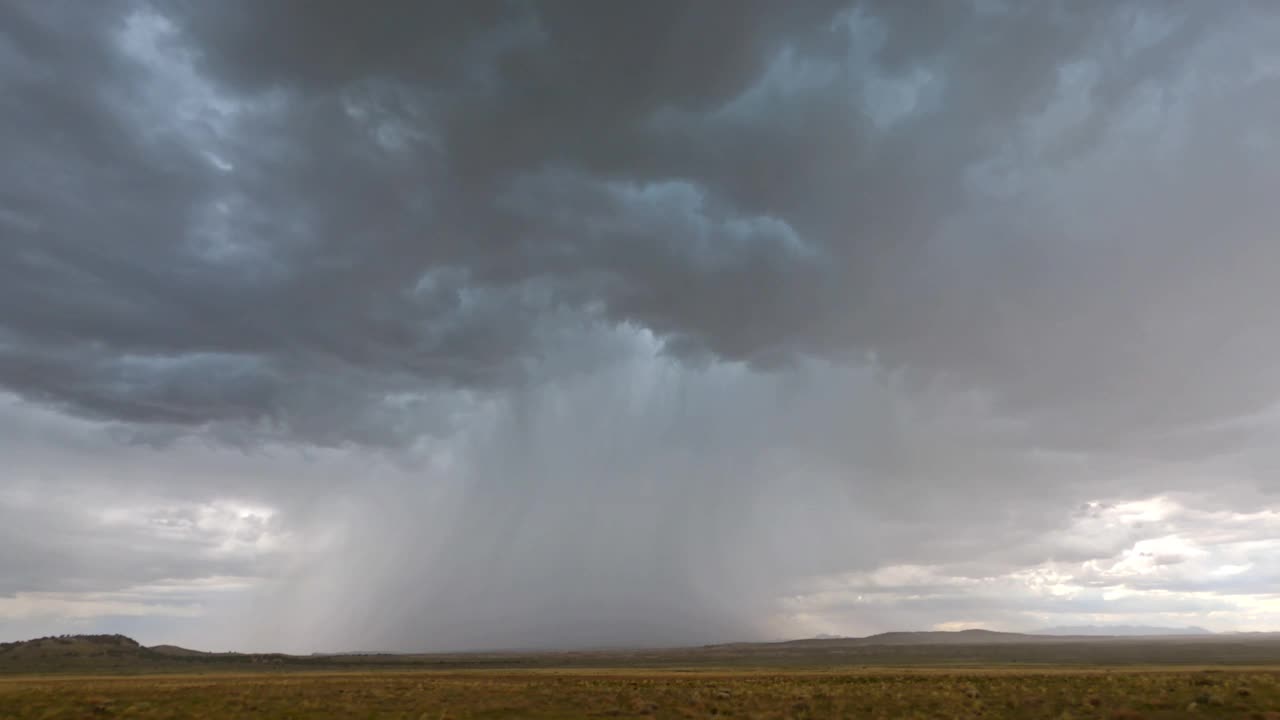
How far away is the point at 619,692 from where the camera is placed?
52250mm

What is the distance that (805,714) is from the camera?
39.7m

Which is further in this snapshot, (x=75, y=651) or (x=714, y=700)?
(x=75, y=651)

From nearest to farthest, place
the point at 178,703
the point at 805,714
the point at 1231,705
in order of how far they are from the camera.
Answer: the point at 1231,705 → the point at 805,714 → the point at 178,703

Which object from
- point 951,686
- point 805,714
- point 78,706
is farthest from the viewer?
point 951,686

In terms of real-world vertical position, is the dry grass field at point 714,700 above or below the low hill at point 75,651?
below

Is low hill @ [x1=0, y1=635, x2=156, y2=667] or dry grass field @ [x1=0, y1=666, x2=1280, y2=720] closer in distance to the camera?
dry grass field @ [x1=0, y1=666, x2=1280, y2=720]

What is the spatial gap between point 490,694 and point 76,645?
165 m

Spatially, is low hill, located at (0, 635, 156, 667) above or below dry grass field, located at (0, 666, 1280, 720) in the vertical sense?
above

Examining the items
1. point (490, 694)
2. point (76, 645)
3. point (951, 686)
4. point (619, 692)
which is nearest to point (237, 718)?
point (490, 694)

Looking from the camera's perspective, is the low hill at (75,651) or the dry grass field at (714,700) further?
the low hill at (75,651)

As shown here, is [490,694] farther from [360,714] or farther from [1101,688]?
[1101,688]

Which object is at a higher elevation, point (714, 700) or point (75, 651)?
point (75, 651)

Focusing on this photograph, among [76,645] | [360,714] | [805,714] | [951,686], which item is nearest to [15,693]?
[360,714]

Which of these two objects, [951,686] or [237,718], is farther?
[951,686]
